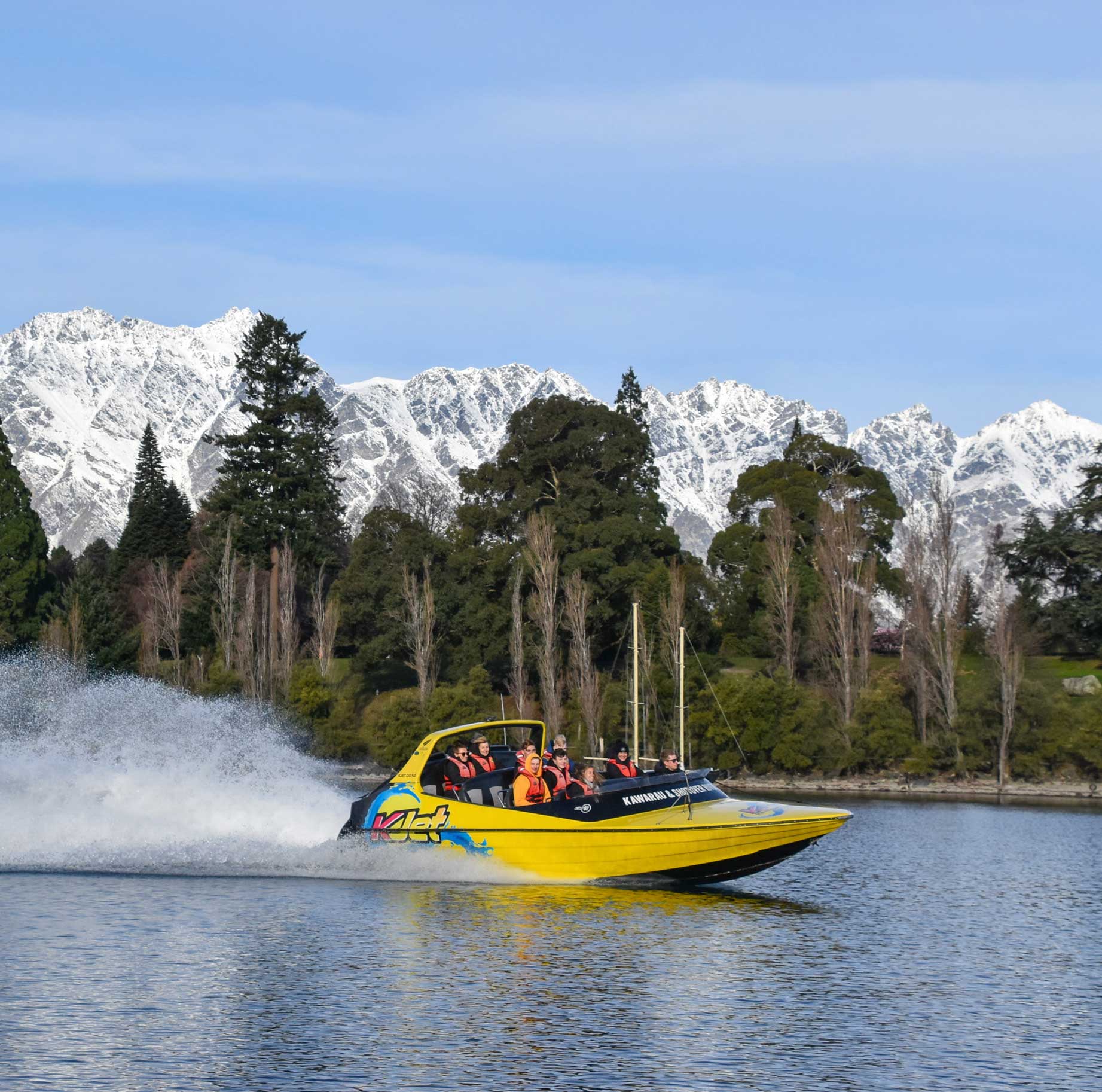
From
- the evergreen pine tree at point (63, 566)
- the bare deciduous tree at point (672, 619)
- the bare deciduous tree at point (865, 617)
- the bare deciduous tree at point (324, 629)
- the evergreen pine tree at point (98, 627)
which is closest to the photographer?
the bare deciduous tree at point (865, 617)

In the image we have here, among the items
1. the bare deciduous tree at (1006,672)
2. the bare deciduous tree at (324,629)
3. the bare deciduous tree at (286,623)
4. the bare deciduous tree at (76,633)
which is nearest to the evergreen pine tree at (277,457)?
the bare deciduous tree at (286,623)

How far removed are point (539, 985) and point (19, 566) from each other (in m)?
66.9

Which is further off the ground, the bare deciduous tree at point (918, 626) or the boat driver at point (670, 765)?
the bare deciduous tree at point (918, 626)

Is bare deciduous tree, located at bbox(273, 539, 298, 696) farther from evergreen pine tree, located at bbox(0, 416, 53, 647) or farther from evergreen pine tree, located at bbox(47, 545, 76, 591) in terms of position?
evergreen pine tree, located at bbox(47, 545, 76, 591)

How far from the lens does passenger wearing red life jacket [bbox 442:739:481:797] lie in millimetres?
29875

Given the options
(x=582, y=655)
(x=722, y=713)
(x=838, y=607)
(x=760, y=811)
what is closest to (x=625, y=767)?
(x=760, y=811)

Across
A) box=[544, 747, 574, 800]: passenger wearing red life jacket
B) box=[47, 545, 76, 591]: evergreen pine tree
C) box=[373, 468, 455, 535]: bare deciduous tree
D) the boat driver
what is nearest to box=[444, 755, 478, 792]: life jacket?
box=[544, 747, 574, 800]: passenger wearing red life jacket

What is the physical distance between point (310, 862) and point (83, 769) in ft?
19.2

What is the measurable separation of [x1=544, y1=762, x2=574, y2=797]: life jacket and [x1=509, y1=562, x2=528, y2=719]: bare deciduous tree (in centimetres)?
4638

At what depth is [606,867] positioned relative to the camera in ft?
93.9

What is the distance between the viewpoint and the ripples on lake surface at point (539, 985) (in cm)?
1681

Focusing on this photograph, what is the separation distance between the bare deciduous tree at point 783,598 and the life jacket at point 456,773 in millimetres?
47921

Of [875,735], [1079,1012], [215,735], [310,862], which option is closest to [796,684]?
[875,735]

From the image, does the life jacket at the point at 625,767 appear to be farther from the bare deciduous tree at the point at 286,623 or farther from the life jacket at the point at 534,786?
the bare deciduous tree at the point at 286,623
